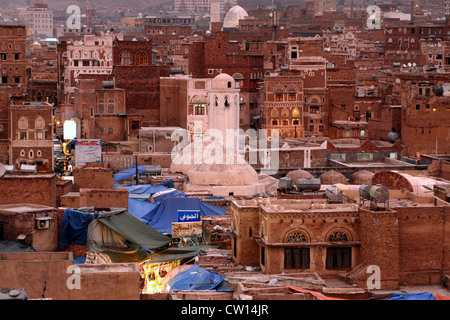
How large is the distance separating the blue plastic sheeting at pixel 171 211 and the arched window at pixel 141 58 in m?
32.2

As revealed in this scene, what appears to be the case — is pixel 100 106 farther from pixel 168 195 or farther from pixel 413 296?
pixel 413 296

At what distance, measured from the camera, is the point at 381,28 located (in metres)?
149

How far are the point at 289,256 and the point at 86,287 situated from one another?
6551 millimetres

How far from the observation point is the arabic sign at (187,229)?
36594 millimetres

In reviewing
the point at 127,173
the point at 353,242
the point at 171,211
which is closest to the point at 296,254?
the point at 353,242

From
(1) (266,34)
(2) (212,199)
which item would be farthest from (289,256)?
(1) (266,34)

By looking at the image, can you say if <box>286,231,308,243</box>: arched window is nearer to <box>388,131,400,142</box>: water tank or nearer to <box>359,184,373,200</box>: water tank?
<box>359,184,373,200</box>: water tank

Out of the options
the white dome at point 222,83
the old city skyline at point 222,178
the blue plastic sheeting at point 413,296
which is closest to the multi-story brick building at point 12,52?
the old city skyline at point 222,178

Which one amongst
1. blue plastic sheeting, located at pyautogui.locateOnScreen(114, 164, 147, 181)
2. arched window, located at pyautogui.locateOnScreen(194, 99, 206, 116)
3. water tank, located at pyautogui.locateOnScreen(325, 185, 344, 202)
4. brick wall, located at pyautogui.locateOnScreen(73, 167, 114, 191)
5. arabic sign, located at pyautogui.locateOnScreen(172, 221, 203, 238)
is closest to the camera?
water tank, located at pyautogui.locateOnScreen(325, 185, 344, 202)

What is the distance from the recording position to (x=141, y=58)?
71250 mm

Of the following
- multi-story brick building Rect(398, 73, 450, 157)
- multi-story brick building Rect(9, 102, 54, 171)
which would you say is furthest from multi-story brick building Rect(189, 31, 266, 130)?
multi-story brick building Rect(9, 102, 54, 171)

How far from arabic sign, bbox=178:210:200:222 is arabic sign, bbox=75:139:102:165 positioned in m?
15.6

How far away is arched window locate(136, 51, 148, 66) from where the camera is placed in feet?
233

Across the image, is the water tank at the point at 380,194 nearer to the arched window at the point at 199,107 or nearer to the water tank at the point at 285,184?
the water tank at the point at 285,184
